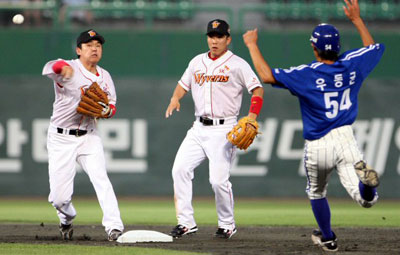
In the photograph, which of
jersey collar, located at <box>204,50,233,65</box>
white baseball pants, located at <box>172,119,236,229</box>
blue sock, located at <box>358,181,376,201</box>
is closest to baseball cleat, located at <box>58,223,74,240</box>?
white baseball pants, located at <box>172,119,236,229</box>

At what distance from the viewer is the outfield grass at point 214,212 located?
9516 millimetres

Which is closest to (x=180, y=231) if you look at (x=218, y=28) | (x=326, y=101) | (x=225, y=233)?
(x=225, y=233)

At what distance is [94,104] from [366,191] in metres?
2.69

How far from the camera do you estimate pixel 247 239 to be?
25.0 feet

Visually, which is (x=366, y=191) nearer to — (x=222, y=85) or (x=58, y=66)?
(x=222, y=85)

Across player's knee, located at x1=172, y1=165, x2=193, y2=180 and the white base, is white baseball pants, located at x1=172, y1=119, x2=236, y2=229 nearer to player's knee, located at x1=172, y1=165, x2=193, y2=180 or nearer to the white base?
player's knee, located at x1=172, y1=165, x2=193, y2=180

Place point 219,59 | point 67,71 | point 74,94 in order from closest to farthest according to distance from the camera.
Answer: point 67,71 → point 74,94 → point 219,59

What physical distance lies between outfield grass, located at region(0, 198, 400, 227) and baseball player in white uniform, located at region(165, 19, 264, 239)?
142cm

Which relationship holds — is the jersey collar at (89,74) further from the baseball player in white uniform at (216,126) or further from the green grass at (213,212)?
the green grass at (213,212)

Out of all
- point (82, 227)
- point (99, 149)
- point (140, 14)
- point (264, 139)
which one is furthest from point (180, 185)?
point (140, 14)

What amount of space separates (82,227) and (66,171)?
1.43m

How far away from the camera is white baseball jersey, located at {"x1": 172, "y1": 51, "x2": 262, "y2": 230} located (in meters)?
7.82

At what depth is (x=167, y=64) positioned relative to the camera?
12891mm

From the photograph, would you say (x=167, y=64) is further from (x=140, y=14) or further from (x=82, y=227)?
(x=82, y=227)
